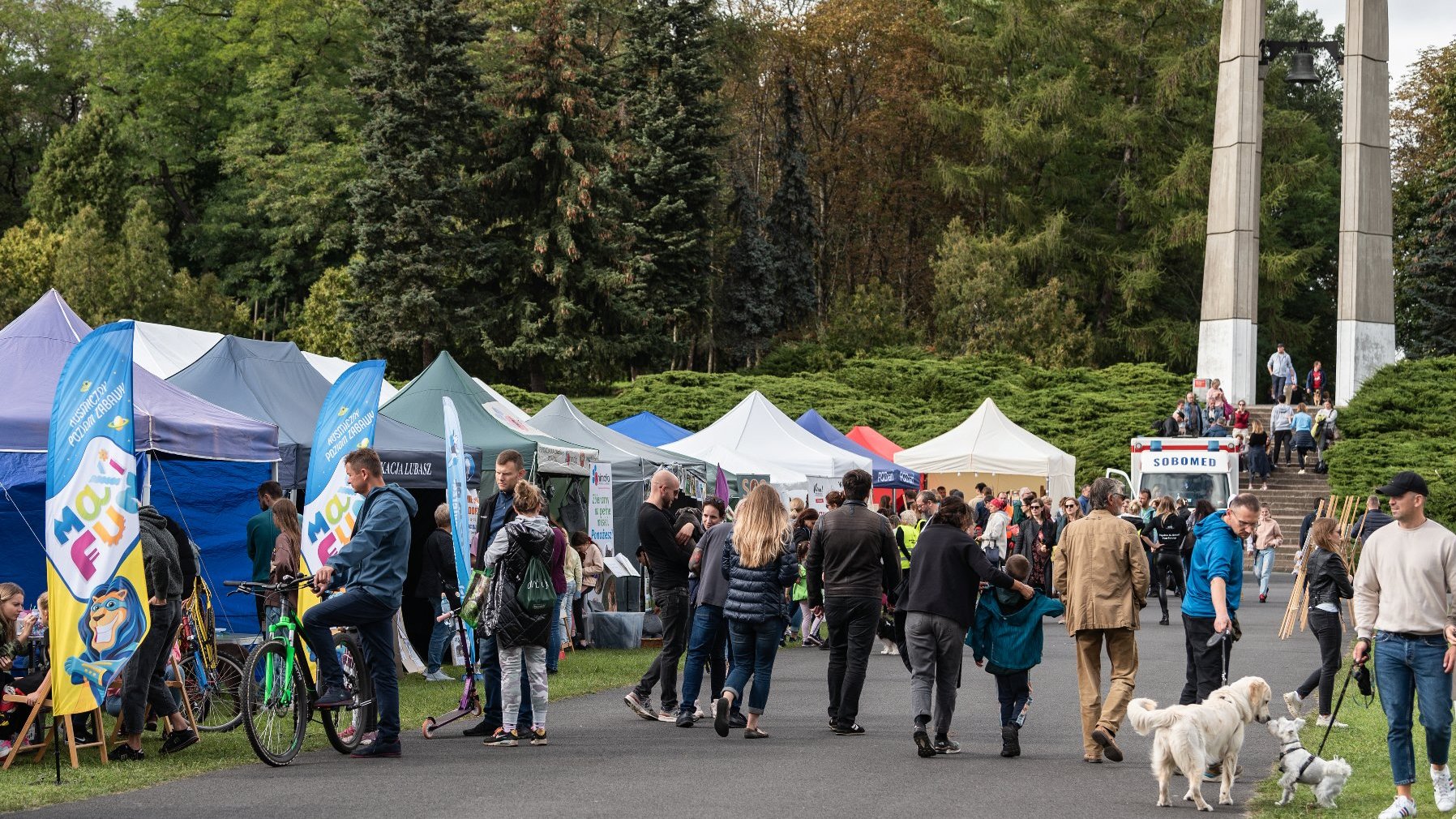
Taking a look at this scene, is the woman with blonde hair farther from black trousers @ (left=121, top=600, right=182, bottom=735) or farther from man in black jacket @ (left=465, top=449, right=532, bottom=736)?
black trousers @ (left=121, top=600, right=182, bottom=735)

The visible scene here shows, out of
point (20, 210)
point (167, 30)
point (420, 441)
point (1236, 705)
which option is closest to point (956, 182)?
point (167, 30)

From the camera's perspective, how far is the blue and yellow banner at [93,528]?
31.9 feet

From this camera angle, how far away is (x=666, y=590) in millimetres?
12625

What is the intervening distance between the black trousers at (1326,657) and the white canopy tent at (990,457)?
22935 millimetres

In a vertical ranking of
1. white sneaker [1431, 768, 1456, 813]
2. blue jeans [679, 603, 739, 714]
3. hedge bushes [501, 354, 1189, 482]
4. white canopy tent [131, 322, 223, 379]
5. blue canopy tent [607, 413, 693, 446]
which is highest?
hedge bushes [501, 354, 1189, 482]

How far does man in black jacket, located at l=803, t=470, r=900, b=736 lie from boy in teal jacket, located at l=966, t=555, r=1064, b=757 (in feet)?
2.40

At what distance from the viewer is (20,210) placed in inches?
2544

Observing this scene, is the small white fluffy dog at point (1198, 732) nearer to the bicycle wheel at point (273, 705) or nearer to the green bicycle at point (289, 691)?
the green bicycle at point (289, 691)

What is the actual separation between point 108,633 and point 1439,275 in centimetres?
5787

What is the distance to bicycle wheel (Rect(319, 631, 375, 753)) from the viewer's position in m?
10.4

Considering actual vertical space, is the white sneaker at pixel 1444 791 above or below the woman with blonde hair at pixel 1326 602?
below

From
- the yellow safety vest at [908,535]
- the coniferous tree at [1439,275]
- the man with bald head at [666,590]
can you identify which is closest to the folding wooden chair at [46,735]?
the man with bald head at [666,590]

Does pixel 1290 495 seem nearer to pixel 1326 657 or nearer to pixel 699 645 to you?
pixel 1326 657

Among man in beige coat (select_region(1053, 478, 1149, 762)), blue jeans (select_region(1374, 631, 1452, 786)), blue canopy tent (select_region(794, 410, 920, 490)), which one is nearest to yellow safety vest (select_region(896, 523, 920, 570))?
man in beige coat (select_region(1053, 478, 1149, 762))
